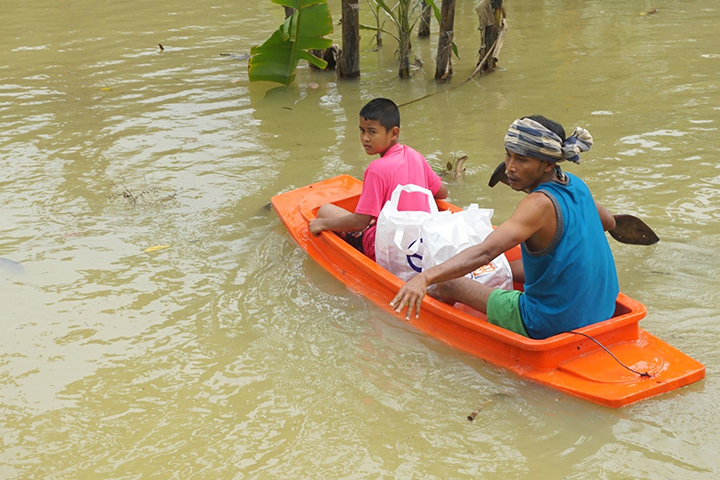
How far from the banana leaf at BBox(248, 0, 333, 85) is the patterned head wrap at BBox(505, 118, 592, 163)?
5360mm

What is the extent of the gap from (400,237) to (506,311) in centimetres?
83

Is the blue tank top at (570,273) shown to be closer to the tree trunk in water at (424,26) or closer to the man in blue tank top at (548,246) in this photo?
the man in blue tank top at (548,246)

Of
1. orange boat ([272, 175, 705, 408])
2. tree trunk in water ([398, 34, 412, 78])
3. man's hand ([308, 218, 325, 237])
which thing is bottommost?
orange boat ([272, 175, 705, 408])

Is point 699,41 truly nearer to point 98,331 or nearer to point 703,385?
point 703,385

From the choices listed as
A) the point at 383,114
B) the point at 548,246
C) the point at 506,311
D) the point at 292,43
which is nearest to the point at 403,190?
the point at 383,114

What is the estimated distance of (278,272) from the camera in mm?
5117

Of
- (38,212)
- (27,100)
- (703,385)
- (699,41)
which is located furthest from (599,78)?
(27,100)

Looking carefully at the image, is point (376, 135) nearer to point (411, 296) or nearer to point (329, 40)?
point (411, 296)

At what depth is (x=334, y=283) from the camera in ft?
16.2

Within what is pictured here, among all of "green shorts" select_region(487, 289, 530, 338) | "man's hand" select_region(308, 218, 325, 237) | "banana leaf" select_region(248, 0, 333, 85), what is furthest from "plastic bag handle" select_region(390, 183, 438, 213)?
"banana leaf" select_region(248, 0, 333, 85)

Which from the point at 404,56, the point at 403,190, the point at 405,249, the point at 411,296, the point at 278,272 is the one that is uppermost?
the point at 404,56

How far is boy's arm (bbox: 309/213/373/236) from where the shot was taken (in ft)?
15.5

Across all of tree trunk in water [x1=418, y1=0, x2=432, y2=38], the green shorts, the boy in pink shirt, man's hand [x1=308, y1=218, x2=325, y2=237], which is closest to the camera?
the green shorts

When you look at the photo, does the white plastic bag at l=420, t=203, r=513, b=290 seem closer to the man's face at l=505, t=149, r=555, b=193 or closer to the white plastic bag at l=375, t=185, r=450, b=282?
the white plastic bag at l=375, t=185, r=450, b=282
